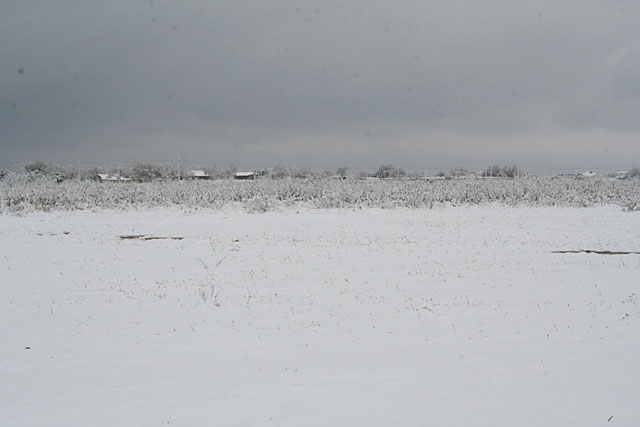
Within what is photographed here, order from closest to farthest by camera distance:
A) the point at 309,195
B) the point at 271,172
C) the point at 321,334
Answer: the point at 321,334 → the point at 309,195 → the point at 271,172

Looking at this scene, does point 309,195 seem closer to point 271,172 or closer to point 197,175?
point 271,172

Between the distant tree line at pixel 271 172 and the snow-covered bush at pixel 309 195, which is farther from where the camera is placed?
the distant tree line at pixel 271 172

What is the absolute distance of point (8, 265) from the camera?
1557 cm

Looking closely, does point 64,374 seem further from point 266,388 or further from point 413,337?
point 413,337

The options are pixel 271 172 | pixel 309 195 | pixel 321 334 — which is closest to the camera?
pixel 321 334

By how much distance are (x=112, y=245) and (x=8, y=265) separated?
4.28m

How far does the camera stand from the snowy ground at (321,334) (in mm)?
5621

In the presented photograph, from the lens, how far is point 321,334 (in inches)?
343

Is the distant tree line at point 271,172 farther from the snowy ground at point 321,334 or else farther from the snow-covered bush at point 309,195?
the snowy ground at point 321,334

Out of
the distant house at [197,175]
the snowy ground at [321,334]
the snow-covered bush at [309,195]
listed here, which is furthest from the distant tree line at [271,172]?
the snowy ground at [321,334]

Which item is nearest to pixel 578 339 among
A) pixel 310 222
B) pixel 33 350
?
pixel 33 350

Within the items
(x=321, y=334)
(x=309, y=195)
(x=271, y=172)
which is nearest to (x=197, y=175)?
(x=271, y=172)

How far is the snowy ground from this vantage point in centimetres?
562

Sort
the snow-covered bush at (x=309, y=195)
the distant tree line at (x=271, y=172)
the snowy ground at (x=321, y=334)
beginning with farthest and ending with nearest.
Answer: the distant tree line at (x=271, y=172), the snow-covered bush at (x=309, y=195), the snowy ground at (x=321, y=334)
